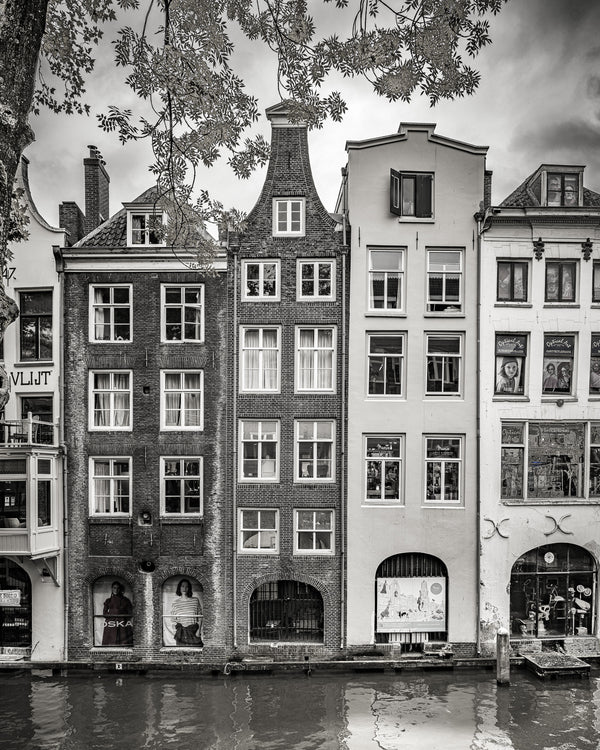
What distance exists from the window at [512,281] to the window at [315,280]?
6013 mm

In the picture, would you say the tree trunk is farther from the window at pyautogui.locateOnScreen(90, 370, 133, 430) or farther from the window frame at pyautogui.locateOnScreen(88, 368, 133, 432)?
the window at pyautogui.locateOnScreen(90, 370, 133, 430)

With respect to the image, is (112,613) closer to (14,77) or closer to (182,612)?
(182,612)

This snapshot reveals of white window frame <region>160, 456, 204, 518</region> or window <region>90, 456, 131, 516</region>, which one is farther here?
window <region>90, 456, 131, 516</region>

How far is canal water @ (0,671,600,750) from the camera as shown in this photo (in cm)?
1548

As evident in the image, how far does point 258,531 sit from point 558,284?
45.2 ft

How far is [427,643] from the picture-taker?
21.2 metres

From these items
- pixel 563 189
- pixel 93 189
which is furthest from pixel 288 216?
pixel 563 189

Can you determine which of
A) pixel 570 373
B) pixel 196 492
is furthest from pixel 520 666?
pixel 196 492

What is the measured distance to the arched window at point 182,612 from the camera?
21.2 metres

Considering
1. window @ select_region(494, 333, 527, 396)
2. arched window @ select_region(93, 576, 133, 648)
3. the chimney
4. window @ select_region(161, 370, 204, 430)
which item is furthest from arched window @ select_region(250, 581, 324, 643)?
the chimney

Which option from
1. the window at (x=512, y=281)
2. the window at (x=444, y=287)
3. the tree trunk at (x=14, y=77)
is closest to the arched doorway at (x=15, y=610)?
the window at (x=444, y=287)

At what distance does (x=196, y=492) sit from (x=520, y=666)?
12343 millimetres

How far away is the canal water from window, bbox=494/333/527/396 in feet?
31.4

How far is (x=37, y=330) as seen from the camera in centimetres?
2177
